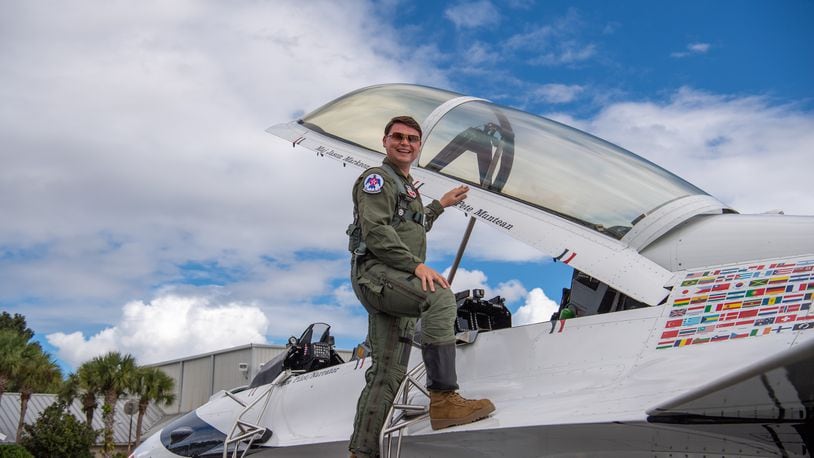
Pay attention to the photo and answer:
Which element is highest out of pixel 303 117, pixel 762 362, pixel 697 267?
pixel 303 117

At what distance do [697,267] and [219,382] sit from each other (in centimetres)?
2401

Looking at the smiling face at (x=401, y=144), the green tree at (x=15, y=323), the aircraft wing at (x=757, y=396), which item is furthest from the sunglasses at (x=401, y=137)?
the green tree at (x=15, y=323)

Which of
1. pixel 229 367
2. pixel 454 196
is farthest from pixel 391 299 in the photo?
pixel 229 367

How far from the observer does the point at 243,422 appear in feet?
18.0

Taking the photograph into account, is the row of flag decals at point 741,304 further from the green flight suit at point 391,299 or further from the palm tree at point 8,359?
the palm tree at point 8,359

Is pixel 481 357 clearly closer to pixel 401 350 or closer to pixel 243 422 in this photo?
pixel 401 350

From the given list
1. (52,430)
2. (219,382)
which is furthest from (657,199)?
(52,430)

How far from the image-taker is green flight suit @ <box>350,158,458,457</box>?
3.82m

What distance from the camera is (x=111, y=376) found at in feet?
115

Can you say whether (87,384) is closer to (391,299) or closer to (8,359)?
(8,359)

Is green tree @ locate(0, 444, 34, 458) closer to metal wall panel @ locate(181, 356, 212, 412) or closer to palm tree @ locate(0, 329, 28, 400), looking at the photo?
palm tree @ locate(0, 329, 28, 400)

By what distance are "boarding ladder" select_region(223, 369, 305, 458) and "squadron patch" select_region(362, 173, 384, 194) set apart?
2295mm

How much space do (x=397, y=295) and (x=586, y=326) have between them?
3.24ft

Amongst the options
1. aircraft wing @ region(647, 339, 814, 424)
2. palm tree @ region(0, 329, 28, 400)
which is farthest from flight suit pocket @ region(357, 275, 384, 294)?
palm tree @ region(0, 329, 28, 400)
